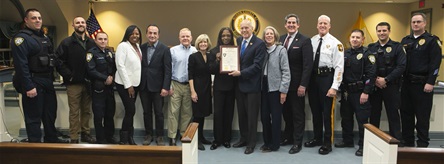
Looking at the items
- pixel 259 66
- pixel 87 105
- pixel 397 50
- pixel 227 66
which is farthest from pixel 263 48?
pixel 87 105

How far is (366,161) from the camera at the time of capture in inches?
78.7

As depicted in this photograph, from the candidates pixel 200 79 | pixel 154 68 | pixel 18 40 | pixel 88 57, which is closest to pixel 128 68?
pixel 154 68

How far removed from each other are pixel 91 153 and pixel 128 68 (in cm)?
182

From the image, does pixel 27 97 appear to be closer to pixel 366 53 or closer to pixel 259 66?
pixel 259 66

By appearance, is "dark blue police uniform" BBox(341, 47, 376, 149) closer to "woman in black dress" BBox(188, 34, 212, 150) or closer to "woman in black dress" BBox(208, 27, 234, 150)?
"woman in black dress" BBox(208, 27, 234, 150)

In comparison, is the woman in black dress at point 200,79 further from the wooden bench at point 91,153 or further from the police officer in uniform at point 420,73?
the police officer in uniform at point 420,73

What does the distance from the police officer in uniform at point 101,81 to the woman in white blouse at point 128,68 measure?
0.11 m

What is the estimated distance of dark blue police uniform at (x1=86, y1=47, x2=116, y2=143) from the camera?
3.34 meters

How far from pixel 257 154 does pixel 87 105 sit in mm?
1974

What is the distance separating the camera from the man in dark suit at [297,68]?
3.32 metres

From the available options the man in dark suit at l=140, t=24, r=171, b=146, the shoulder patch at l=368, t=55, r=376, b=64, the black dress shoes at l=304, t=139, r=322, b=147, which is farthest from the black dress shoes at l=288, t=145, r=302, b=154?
the man in dark suit at l=140, t=24, r=171, b=146

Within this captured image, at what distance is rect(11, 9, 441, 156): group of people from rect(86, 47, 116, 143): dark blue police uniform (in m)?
0.01

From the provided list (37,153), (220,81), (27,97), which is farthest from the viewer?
(220,81)

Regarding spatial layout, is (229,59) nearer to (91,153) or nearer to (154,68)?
(154,68)
